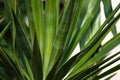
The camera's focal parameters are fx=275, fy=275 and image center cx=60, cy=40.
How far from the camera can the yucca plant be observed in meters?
0.95

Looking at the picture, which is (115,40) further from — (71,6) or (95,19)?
(71,6)

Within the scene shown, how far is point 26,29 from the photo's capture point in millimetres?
1209

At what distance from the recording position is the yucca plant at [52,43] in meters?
0.95

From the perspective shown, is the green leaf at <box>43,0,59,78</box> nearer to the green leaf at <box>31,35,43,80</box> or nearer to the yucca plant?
the yucca plant

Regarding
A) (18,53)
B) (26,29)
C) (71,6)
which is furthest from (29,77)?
(71,6)

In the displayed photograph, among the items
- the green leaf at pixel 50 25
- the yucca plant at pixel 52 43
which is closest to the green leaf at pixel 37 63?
the yucca plant at pixel 52 43

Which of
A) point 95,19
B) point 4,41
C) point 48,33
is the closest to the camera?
point 48,33

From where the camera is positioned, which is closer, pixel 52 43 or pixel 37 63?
pixel 37 63

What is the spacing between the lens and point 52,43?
110 cm

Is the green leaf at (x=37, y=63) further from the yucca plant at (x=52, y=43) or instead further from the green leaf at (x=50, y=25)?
the green leaf at (x=50, y=25)

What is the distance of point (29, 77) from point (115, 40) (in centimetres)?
40

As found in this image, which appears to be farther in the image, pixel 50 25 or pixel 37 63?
pixel 50 25

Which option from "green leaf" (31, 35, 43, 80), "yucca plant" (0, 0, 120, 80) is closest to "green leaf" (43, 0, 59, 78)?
"yucca plant" (0, 0, 120, 80)

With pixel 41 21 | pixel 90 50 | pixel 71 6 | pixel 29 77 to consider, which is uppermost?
pixel 71 6
